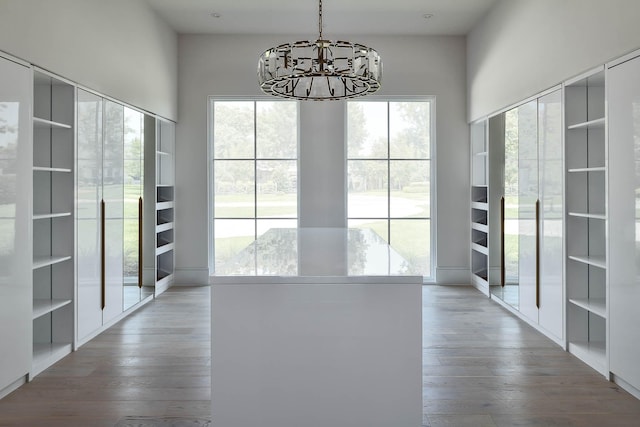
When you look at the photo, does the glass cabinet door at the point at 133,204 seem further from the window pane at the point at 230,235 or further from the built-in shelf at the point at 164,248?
the window pane at the point at 230,235

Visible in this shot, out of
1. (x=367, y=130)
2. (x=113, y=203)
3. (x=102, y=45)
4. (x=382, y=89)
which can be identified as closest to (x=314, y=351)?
(x=113, y=203)

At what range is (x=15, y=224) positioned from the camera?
2.88 meters

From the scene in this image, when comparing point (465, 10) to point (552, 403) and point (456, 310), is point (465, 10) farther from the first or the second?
point (552, 403)

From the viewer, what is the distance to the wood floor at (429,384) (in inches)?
101

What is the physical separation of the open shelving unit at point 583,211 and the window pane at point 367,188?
287 cm

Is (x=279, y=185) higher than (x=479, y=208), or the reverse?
(x=279, y=185)

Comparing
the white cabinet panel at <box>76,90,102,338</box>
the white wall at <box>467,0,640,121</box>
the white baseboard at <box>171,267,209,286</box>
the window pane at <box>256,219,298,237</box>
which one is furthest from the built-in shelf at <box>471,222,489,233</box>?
the white cabinet panel at <box>76,90,102,338</box>

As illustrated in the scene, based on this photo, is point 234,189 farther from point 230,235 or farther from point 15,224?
point 15,224

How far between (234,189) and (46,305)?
3.18 metres

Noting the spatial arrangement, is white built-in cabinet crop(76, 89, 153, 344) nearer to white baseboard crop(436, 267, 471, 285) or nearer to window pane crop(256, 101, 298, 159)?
window pane crop(256, 101, 298, 159)

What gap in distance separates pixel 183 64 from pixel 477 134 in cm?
Result: 374

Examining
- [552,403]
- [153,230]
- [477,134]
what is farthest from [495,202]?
[153,230]

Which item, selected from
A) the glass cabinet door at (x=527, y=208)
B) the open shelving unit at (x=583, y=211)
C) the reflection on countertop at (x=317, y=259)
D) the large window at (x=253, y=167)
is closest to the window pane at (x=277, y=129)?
the large window at (x=253, y=167)

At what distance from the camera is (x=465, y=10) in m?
5.33
